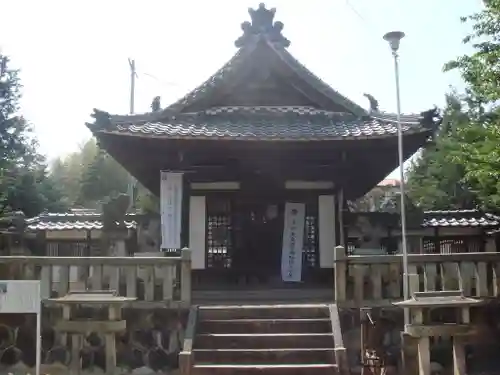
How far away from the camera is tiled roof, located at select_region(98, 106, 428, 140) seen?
14164 millimetres

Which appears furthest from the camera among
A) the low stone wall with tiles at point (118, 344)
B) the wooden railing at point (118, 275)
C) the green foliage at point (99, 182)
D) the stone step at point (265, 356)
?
the green foliage at point (99, 182)

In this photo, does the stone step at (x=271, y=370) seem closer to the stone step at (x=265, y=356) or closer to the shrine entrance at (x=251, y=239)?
the stone step at (x=265, y=356)

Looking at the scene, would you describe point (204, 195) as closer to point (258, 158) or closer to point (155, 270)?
point (258, 158)

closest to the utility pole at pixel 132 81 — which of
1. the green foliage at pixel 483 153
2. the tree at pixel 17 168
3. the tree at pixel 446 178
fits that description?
the tree at pixel 17 168

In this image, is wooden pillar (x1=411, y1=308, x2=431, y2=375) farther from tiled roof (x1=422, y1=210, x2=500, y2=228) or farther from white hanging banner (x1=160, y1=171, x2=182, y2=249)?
tiled roof (x1=422, y1=210, x2=500, y2=228)

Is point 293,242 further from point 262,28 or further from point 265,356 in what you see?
point 262,28

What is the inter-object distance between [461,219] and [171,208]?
33.7ft

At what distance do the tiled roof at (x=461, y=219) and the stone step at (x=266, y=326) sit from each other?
907 cm

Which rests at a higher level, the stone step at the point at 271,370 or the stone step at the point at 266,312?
the stone step at the point at 266,312

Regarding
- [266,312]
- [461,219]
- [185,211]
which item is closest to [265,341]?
[266,312]

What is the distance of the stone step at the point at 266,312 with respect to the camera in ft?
36.8

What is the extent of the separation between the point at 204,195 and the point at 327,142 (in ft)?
12.7

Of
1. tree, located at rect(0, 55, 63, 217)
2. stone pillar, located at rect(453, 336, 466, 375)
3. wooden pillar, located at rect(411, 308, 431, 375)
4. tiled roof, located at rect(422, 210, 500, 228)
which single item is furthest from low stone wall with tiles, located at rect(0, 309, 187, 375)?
tree, located at rect(0, 55, 63, 217)

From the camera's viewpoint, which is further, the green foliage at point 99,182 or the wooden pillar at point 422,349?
the green foliage at point 99,182
